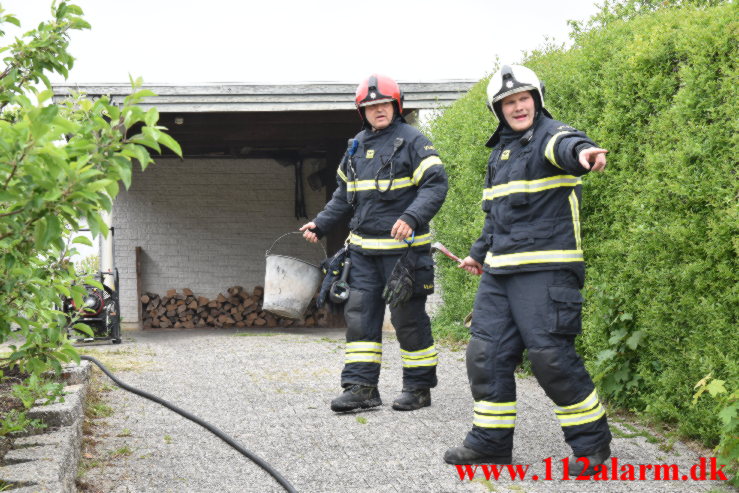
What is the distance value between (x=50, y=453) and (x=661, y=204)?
10.8ft

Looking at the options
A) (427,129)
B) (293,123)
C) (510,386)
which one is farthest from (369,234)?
(293,123)

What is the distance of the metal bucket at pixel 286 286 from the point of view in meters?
11.0

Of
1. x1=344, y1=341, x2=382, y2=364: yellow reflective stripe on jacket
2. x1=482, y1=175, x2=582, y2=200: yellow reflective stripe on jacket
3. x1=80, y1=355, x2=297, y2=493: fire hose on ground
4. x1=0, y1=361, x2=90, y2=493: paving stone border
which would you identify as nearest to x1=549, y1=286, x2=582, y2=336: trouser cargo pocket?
x1=482, y1=175, x2=582, y2=200: yellow reflective stripe on jacket

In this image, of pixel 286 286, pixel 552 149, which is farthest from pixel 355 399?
pixel 286 286

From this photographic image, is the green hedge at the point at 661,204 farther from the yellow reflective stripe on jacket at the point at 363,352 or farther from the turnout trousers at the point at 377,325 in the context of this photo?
the yellow reflective stripe on jacket at the point at 363,352

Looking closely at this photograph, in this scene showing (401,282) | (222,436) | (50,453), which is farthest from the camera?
(401,282)

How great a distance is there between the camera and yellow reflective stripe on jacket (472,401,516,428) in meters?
4.16

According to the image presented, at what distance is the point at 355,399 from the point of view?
18.1ft

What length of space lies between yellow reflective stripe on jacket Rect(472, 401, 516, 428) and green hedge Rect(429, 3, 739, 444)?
0.97 metres

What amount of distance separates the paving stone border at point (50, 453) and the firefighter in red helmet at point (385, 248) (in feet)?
5.60

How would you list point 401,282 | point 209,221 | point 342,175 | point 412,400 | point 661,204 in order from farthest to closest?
point 209,221
point 342,175
point 412,400
point 401,282
point 661,204

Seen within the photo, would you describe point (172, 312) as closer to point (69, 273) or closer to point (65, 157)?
point (69, 273)

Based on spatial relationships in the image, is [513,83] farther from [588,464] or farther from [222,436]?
[222,436]

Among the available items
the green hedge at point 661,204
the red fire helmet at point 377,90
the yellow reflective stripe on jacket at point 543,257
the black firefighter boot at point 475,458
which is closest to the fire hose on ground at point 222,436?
the black firefighter boot at point 475,458
